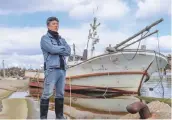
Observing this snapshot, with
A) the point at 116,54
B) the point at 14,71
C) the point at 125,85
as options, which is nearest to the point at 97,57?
the point at 116,54

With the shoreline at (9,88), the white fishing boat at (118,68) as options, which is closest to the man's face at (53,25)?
the shoreline at (9,88)

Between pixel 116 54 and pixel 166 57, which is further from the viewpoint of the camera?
pixel 166 57

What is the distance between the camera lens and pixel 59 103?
563 centimetres

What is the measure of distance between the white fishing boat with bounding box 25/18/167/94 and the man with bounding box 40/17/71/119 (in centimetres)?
1379

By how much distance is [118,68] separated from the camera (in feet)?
65.3

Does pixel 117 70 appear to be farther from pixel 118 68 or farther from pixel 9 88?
pixel 9 88

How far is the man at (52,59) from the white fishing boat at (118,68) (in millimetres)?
13789

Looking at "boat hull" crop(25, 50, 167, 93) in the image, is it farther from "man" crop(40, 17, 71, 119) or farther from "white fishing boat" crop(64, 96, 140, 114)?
"man" crop(40, 17, 71, 119)

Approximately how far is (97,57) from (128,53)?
1.73 meters

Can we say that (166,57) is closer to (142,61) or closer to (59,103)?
(142,61)

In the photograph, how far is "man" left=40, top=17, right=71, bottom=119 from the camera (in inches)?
212

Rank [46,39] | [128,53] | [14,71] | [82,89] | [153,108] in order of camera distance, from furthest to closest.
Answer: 1. [14,71]
2. [82,89]
3. [128,53]
4. [153,108]
5. [46,39]

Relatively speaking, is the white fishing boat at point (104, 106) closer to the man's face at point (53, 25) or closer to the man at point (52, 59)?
the man at point (52, 59)

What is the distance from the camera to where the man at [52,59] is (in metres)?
5.38
